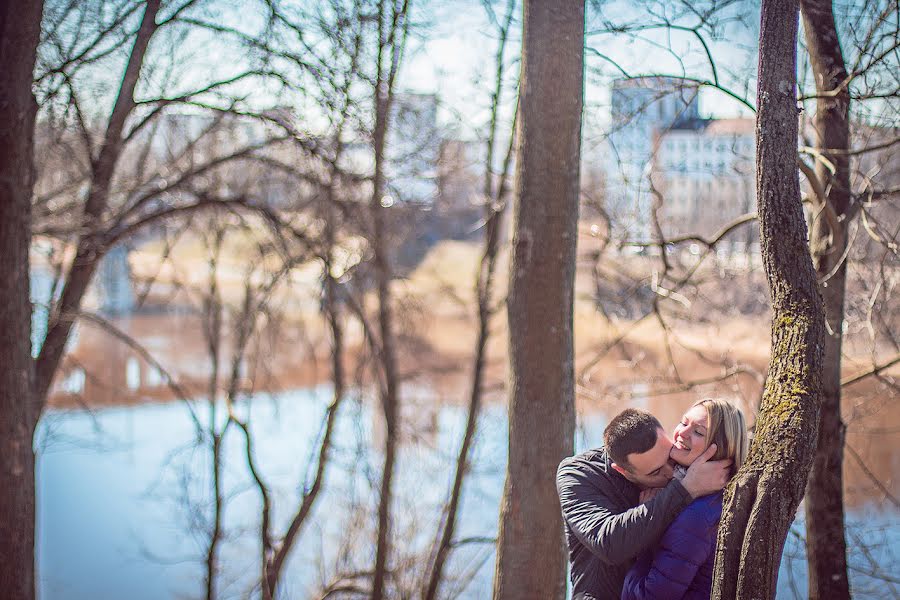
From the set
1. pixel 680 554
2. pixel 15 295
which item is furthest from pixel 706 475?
pixel 15 295

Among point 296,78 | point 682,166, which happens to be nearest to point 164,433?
point 296,78

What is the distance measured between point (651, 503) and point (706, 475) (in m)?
A: 0.21

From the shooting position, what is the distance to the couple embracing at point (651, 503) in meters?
2.95

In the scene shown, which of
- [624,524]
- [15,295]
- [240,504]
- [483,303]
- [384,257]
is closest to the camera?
[624,524]

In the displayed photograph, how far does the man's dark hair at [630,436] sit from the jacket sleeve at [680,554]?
0.25 meters

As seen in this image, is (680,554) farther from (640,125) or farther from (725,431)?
(640,125)

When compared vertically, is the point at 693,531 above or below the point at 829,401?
below

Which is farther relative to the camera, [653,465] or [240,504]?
[240,504]

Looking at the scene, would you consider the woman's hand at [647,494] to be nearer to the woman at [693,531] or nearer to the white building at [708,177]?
the woman at [693,531]

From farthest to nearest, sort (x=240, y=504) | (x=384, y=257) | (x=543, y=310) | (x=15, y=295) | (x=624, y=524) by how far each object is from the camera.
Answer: (x=240, y=504), (x=384, y=257), (x=15, y=295), (x=543, y=310), (x=624, y=524)

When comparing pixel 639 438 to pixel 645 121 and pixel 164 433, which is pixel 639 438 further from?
pixel 164 433

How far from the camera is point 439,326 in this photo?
22.1 m

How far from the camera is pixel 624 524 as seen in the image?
9.61 ft

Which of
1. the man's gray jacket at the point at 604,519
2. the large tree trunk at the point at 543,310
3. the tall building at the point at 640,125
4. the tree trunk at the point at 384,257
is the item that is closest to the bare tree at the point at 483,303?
the tree trunk at the point at 384,257
